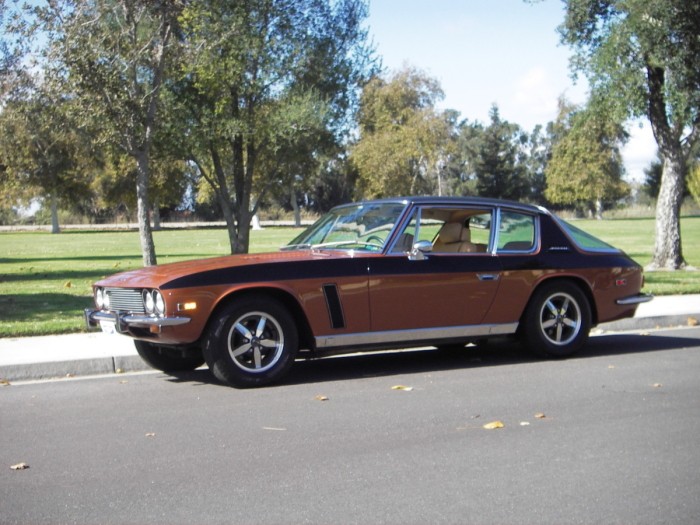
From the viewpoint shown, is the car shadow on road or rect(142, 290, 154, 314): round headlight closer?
rect(142, 290, 154, 314): round headlight

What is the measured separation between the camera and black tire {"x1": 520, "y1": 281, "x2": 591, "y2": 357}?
902 cm

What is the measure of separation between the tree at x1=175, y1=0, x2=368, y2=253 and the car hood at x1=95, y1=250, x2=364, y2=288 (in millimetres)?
12315

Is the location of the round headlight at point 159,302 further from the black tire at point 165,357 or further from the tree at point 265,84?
the tree at point 265,84

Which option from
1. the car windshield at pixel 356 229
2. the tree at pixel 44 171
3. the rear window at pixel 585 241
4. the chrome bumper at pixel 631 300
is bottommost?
the chrome bumper at pixel 631 300

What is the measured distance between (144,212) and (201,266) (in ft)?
34.1

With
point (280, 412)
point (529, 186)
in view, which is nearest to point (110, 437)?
point (280, 412)

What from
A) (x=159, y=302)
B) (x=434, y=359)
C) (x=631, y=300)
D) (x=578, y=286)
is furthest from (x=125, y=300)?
(x=631, y=300)

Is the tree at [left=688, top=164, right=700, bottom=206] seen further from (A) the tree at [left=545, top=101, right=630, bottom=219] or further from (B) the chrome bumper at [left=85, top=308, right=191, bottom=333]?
(B) the chrome bumper at [left=85, top=308, right=191, bottom=333]

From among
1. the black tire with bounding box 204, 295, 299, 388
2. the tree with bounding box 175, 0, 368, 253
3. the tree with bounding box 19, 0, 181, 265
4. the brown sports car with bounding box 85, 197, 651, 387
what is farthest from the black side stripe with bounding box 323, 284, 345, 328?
the tree with bounding box 175, 0, 368, 253

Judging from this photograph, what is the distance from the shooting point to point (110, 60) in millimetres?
17312

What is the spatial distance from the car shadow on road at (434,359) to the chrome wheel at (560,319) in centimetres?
29

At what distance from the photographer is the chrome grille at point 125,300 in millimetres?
7836

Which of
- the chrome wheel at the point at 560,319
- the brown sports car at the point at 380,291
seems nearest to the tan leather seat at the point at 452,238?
the brown sports car at the point at 380,291

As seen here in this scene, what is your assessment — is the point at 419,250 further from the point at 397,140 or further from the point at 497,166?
the point at 497,166
